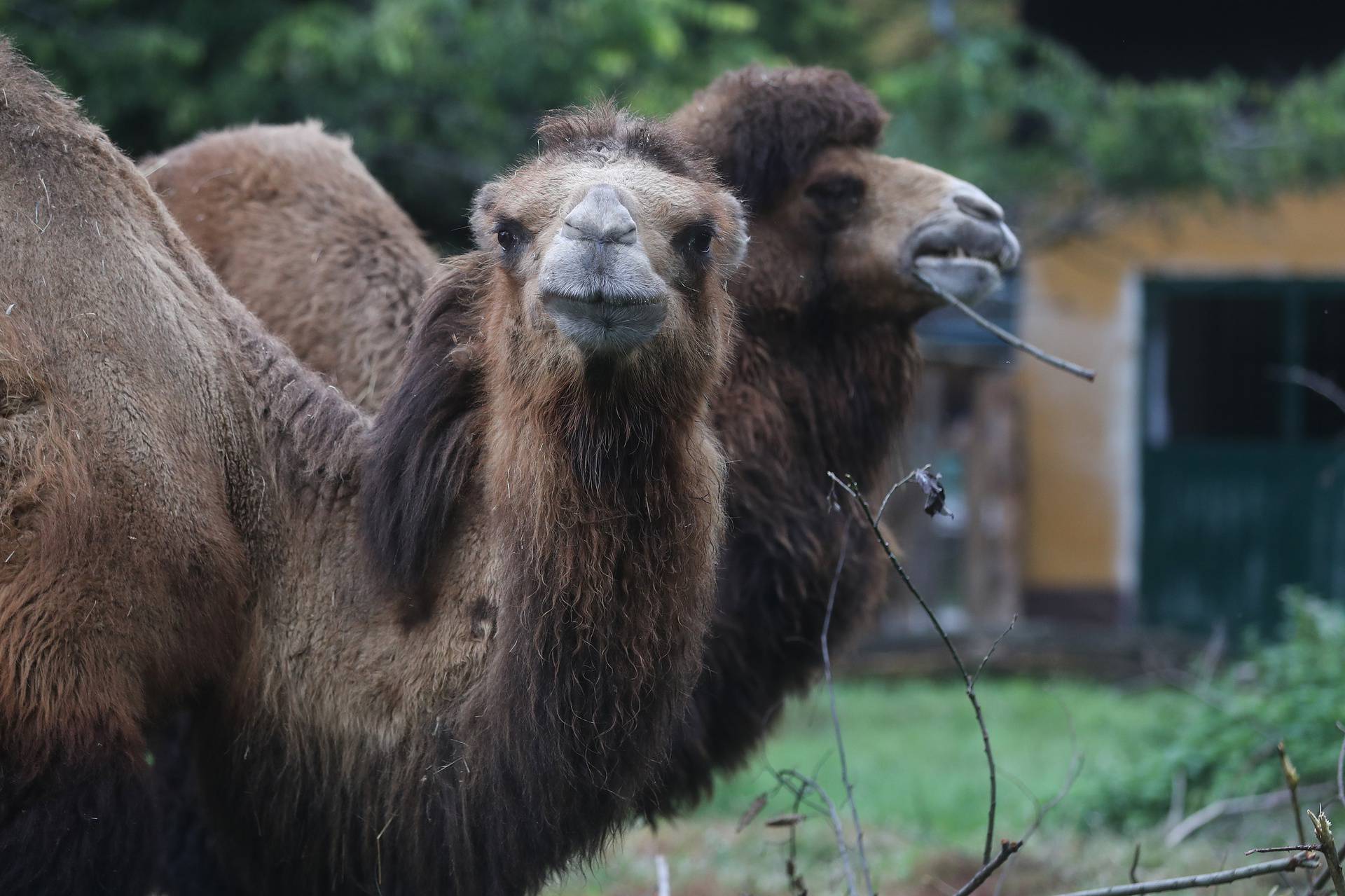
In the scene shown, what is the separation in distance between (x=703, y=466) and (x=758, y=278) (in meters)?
1.53

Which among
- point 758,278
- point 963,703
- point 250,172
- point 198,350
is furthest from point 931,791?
point 198,350

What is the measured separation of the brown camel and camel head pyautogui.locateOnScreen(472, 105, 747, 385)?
1.08 meters

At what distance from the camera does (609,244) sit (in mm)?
3102

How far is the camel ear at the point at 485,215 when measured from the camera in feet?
12.1

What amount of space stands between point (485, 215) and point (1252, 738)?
15.8 ft

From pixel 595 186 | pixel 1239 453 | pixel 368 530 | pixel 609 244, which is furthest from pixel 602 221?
pixel 1239 453

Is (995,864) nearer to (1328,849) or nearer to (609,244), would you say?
(1328,849)

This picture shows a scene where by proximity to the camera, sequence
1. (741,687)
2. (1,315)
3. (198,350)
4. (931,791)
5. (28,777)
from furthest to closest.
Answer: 1. (931,791)
2. (741,687)
3. (198,350)
4. (1,315)
5. (28,777)

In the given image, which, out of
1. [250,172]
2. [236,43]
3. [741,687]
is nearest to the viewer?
[741,687]

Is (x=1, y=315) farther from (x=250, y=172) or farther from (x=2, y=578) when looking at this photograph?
(x=250, y=172)

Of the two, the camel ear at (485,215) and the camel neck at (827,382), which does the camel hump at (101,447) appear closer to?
the camel ear at (485,215)

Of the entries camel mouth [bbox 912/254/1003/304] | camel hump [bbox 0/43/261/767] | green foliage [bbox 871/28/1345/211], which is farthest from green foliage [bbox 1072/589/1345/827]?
green foliage [bbox 871/28/1345/211]

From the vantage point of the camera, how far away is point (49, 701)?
3178 mm

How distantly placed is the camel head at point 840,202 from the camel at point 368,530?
1.21 m
